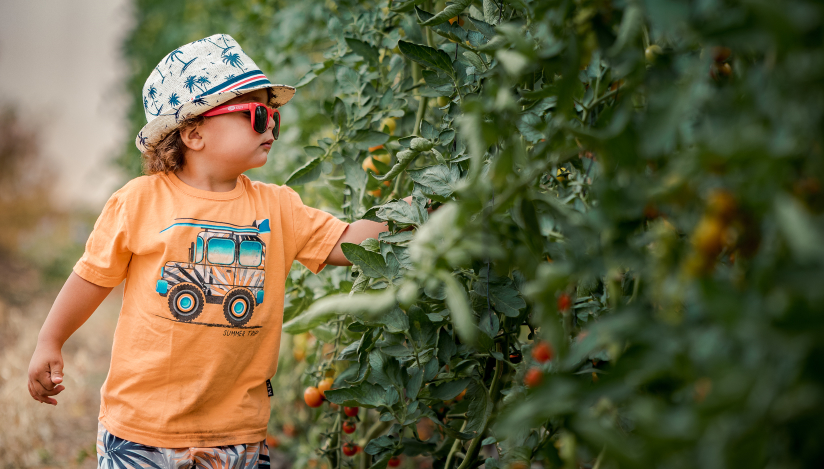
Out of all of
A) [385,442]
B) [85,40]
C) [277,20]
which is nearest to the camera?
[385,442]

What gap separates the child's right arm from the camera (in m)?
1.16

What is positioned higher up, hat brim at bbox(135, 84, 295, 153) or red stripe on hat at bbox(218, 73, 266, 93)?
red stripe on hat at bbox(218, 73, 266, 93)

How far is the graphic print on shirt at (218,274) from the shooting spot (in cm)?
116

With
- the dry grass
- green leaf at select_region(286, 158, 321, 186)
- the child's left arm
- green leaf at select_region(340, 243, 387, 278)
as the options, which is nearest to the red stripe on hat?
green leaf at select_region(286, 158, 321, 186)

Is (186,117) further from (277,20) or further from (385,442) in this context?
(277,20)

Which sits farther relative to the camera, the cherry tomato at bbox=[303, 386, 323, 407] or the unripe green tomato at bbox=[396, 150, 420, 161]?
the cherry tomato at bbox=[303, 386, 323, 407]

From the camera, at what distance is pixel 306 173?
128 cm

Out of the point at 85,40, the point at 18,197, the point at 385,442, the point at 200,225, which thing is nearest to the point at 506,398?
the point at 385,442

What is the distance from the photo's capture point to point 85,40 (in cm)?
671

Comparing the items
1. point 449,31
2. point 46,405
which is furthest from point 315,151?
point 46,405

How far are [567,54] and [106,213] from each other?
3.26ft

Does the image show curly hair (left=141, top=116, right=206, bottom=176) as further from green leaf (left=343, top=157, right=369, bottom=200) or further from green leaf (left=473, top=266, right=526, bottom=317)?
green leaf (left=473, top=266, right=526, bottom=317)

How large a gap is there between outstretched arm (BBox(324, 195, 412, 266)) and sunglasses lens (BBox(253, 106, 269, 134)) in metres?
0.27

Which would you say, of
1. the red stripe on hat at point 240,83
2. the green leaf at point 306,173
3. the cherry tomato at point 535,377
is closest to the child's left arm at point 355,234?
the green leaf at point 306,173
